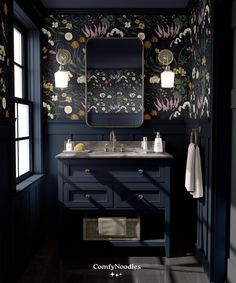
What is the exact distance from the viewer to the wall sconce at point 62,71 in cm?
365

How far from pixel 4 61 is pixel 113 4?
1595mm

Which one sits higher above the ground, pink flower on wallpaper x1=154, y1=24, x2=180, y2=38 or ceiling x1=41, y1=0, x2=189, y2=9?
ceiling x1=41, y1=0, x2=189, y2=9

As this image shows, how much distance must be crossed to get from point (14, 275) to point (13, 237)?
297 mm

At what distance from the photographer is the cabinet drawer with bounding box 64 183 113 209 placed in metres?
3.23

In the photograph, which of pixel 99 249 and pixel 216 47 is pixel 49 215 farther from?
pixel 216 47

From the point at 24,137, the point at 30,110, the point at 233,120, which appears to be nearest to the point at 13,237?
the point at 24,137

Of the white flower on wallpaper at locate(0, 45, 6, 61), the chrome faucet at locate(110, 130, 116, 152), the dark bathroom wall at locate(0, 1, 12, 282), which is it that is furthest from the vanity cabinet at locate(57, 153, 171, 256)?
the white flower on wallpaper at locate(0, 45, 6, 61)

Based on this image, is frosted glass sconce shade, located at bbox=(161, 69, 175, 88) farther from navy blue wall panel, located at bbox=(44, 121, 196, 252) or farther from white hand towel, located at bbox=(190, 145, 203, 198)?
white hand towel, located at bbox=(190, 145, 203, 198)

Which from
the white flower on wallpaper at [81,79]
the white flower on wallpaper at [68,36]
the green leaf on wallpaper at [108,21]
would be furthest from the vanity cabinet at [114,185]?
the green leaf on wallpaper at [108,21]

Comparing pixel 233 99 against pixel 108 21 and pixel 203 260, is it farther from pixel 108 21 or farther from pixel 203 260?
pixel 108 21

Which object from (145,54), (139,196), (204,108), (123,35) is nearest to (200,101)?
(204,108)

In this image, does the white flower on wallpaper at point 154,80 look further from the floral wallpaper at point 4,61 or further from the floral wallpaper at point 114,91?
the floral wallpaper at point 4,61

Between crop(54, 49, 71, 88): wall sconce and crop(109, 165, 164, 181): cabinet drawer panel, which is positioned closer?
crop(109, 165, 164, 181): cabinet drawer panel

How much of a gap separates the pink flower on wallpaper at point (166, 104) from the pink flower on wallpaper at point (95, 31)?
95 centimetres
